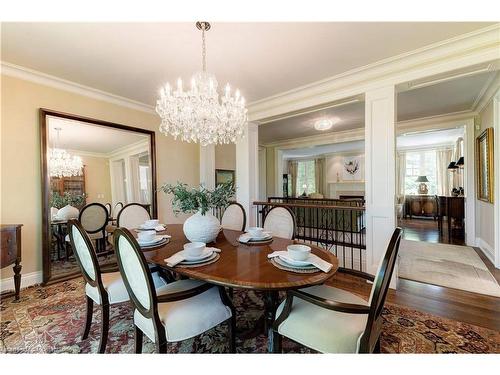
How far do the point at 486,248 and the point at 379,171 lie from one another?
2706mm

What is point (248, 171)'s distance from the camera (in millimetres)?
3914

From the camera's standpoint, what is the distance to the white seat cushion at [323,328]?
1085 mm

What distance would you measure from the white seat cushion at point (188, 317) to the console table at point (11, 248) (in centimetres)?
183

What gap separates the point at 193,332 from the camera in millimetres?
1245

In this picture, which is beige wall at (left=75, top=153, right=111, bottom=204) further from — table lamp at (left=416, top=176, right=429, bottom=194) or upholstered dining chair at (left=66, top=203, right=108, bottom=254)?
table lamp at (left=416, top=176, right=429, bottom=194)

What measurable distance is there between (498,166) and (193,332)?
4002 mm

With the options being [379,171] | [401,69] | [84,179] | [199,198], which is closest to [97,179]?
[84,179]

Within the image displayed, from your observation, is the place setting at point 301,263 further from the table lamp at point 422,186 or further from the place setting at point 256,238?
the table lamp at point 422,186

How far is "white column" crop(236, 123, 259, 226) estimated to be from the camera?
12.9ft

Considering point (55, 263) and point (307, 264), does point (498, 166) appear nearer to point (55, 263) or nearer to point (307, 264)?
point (307, 264)

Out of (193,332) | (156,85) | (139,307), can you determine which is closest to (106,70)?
(156,85)

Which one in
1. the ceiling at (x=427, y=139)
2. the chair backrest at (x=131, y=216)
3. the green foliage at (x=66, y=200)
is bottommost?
the chair backrest at (x=131, y=216)

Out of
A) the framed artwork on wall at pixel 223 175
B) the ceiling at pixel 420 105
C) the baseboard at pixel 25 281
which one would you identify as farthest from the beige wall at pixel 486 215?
the baseboard at pixel 25 281

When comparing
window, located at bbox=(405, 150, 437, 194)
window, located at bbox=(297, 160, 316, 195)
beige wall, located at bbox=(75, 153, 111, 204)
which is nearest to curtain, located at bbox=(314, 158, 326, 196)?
window, located at bbox=(297, 160, 316, 195)
